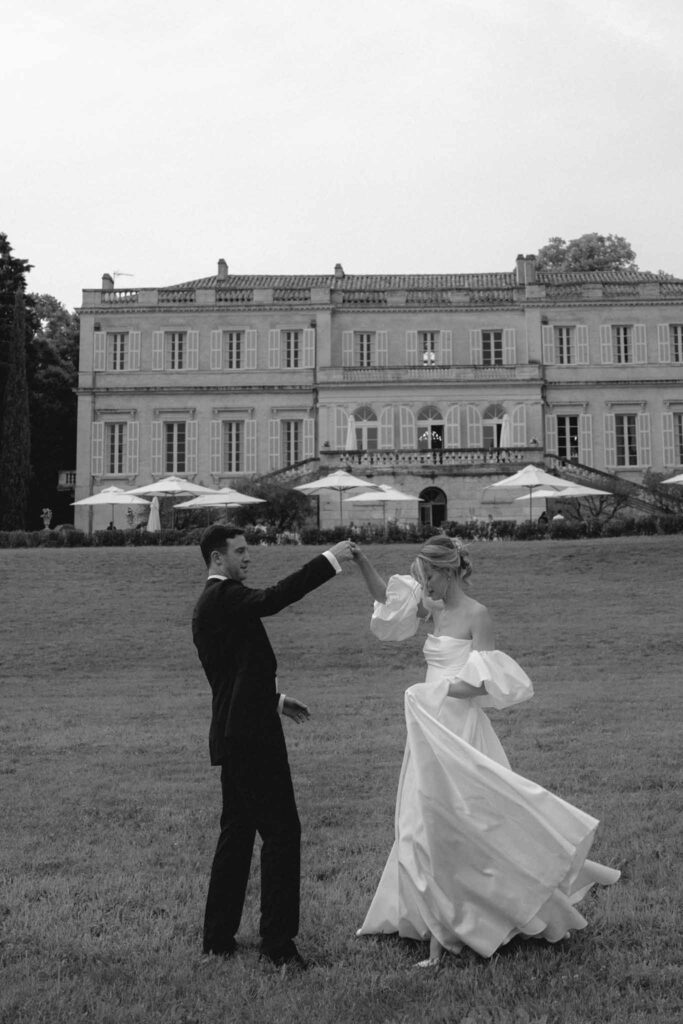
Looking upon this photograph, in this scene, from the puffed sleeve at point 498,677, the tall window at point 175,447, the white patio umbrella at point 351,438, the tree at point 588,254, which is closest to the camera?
the puffed sleeve at point 498,677

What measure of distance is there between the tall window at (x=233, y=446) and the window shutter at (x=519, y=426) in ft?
34.8

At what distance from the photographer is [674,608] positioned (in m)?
16.9

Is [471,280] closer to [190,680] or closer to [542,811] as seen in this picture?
[190,680]

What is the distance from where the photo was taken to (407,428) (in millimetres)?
39094

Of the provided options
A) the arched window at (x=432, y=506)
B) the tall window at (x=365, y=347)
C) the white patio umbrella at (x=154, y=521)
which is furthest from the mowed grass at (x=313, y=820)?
the tall window at (x=365, y=347)

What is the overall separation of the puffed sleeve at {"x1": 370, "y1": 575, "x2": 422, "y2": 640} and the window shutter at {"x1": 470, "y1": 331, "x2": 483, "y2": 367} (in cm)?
3681

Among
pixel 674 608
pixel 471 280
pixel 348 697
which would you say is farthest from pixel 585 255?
pixel 348 697

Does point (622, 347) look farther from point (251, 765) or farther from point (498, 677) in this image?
point (251, 765)

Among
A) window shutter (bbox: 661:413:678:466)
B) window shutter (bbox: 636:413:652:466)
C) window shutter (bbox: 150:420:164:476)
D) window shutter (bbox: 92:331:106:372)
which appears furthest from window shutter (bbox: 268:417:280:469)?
window shutter (bbox: 661:413:678:466)

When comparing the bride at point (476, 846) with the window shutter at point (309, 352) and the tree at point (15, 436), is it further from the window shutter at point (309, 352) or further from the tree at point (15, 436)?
the window shutter at point (309, 352)

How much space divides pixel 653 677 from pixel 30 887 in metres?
8.99

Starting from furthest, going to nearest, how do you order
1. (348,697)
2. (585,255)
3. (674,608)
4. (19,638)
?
(585,255) < (674,608) < (19,638) < (348,697)

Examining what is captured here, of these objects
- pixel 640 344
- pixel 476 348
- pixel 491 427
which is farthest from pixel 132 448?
pixel 640 344

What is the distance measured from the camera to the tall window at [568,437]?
3972 cm
